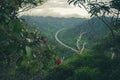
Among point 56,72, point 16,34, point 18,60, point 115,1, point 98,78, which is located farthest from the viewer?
point 56,72

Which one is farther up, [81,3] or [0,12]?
[0,12]

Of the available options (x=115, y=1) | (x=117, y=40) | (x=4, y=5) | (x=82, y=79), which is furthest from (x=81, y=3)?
(x=4, y=5)

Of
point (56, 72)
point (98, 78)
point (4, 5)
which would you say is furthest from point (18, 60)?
point (56, 72)

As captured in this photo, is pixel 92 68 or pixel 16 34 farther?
pixel 92 68

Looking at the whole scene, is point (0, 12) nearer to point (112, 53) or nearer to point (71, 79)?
point (71, 79)

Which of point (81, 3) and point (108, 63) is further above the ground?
point (81, 3)

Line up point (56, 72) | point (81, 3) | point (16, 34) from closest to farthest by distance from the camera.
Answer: point (16, 34) < point (81, 3) < point (56, 72)

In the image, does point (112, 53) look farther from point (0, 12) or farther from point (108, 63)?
point (0, 12)

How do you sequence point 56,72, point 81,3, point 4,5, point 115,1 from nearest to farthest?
point 4,5
point 115,1
point 81,3
point 56,72

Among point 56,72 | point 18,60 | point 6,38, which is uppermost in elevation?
point 6,38
